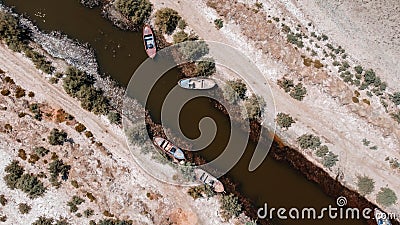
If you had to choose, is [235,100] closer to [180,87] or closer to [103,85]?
[180,87]

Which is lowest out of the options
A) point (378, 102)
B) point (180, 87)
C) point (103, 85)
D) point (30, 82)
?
point (30, 82)

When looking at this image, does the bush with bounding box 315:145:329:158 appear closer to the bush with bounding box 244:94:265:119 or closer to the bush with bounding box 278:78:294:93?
the bush with bounding box 278:78:294:93

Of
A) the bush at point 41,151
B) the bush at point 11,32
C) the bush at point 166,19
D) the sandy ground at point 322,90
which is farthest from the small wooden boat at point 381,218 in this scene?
the bush at point 11,32

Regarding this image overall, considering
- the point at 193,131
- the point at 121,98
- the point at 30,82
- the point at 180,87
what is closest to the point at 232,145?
the point at 193,131

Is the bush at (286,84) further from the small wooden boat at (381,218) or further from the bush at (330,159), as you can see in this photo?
the small wooden boat at (381,218)

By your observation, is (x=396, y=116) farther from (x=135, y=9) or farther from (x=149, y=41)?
(x=135, y=9)

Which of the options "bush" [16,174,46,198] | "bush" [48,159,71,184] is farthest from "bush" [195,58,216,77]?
"bush" [16,174,46,198]
